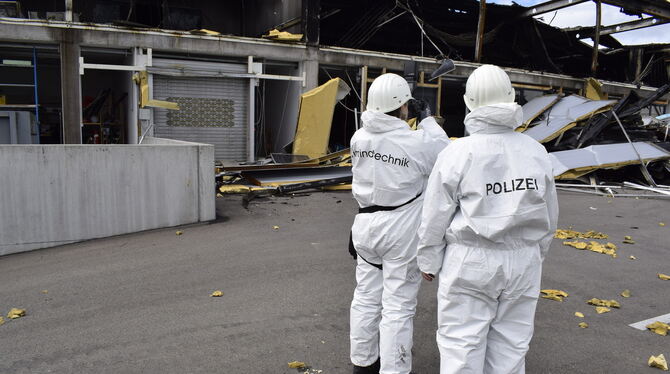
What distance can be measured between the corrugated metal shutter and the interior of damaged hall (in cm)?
3

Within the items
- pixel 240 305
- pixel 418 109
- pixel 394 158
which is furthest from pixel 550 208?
pixel 240 305

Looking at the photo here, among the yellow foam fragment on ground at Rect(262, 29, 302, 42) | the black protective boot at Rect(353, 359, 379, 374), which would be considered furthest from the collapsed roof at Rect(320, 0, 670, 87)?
the black protective boot at Rect(353, 359, 379, 374)

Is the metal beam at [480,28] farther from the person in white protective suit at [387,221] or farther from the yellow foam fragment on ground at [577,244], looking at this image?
the person in white protective suit at [387,221]

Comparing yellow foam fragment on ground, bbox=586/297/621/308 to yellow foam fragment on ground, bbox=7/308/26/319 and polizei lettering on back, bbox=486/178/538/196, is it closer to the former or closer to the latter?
polizei lettering on back, bbox=486/178/538/196

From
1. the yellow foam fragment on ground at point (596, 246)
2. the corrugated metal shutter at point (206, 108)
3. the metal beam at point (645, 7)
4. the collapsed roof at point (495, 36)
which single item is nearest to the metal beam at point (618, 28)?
the collapsed roof at point (495, 36)

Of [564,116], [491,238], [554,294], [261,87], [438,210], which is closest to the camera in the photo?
[491,238]

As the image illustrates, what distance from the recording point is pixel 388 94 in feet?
10.8

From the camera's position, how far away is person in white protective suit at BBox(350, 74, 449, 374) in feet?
10.1

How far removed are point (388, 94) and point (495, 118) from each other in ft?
3.14

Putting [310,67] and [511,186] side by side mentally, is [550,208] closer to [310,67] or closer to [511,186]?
[511,186]

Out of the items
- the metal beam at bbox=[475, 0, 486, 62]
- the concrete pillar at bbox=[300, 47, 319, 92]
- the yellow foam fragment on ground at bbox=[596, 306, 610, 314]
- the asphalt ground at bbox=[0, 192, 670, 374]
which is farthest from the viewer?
the metal beam at bbox=[475, 0, 486, 62]

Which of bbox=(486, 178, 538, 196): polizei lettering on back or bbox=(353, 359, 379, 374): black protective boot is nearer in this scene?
bbox=(486, 178, 538, 196): polizei lettering on back

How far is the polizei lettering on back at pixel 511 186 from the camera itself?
8.08 ft

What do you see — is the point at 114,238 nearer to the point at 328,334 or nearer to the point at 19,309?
the point at 19,309
